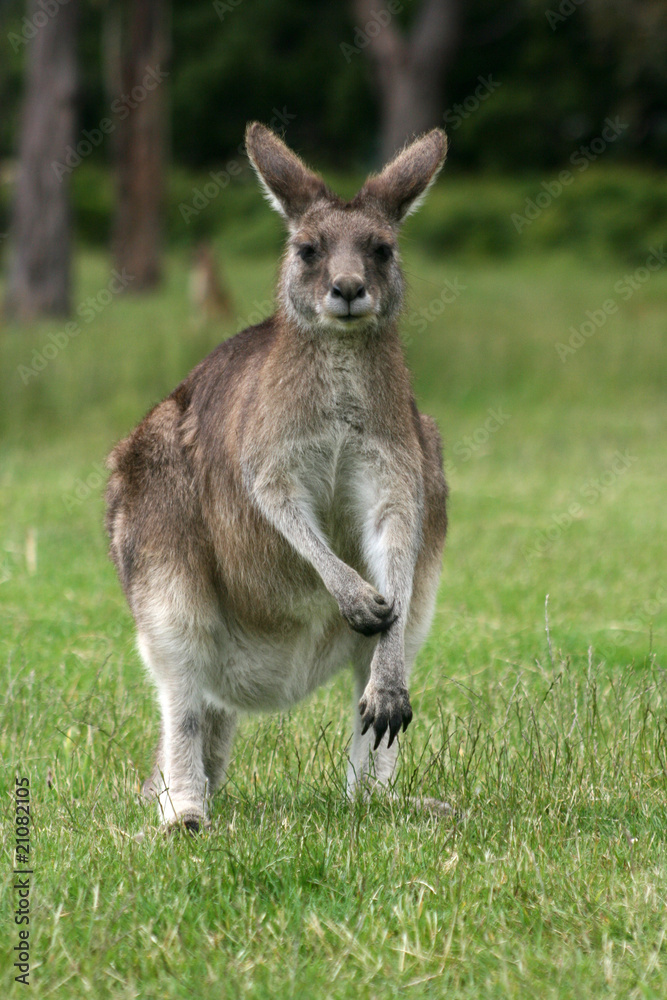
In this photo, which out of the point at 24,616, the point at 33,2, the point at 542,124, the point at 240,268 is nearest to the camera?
the point at 24,616

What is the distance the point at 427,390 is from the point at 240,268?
12.3 meters

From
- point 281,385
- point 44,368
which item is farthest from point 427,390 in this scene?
Result: point 281,385

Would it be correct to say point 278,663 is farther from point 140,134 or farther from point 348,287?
point 140,134

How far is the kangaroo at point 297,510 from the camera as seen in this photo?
351 cm

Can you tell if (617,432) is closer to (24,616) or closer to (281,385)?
(24,616)

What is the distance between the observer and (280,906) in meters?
2.85

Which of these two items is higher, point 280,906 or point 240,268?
point 240,268

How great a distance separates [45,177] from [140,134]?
12.6ft

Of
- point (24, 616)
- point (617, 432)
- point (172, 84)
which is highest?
point (172, 84)

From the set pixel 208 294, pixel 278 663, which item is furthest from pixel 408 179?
pixel 208 294

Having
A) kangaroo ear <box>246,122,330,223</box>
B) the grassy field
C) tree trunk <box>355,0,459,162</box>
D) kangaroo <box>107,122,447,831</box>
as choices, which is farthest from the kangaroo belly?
tree trunk <box>355,0,459,162</box>

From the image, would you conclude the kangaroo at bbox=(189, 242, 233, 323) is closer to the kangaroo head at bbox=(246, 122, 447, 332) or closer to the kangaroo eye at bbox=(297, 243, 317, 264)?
the kangaroo head at bbox=(246, 122, 447, 332)

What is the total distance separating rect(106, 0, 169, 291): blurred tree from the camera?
17141mm

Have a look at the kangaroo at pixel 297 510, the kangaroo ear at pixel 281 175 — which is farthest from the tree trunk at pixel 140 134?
the kangaroo at pixel 297 510
